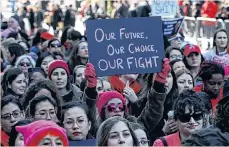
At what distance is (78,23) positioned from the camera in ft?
95.6

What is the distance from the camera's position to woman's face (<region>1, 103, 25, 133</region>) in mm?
6730

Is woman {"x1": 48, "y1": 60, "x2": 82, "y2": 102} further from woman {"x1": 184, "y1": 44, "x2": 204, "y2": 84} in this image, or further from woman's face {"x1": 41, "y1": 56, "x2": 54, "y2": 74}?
woman {"x1": 184, "y1": 44, "x2": 204, "y2": 84}

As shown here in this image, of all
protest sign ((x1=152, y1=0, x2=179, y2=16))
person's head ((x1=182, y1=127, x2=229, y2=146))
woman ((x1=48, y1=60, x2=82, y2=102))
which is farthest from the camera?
protest sign ((x1=152, y1=0, x2=179, y2=16))

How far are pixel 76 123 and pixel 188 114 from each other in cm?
89

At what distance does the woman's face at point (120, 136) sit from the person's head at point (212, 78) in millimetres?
2186

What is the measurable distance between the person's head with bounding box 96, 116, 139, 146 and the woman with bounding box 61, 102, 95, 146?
0.61 meters

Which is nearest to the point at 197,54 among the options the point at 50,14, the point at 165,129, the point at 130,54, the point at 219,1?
the point at 130,54

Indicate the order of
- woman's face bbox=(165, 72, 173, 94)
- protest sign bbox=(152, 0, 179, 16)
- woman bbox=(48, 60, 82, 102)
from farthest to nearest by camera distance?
protest sign bbox=(152, 0, 179, 16) → woman bbox=(48, 60, 82, 102) → woman's face bbox=(165, 72, 173, 94)

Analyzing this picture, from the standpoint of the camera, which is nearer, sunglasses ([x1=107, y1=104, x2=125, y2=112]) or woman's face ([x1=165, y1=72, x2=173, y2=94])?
sunglasses ([x1=107, y1=104, x2=125, y2=112])

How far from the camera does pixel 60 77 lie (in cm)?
865

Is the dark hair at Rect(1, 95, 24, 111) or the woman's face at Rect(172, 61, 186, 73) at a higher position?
the woman's face at Rect(172, 61, 186, 73)

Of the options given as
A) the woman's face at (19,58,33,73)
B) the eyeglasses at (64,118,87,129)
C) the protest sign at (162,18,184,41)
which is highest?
the protest sign at (162,18,184,41)

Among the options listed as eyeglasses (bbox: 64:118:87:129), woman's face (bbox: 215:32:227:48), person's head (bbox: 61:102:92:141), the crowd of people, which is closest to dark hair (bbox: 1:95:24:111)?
the crowd of people

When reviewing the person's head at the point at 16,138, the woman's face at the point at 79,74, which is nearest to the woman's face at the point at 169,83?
the woman's face at the point at 79,74
